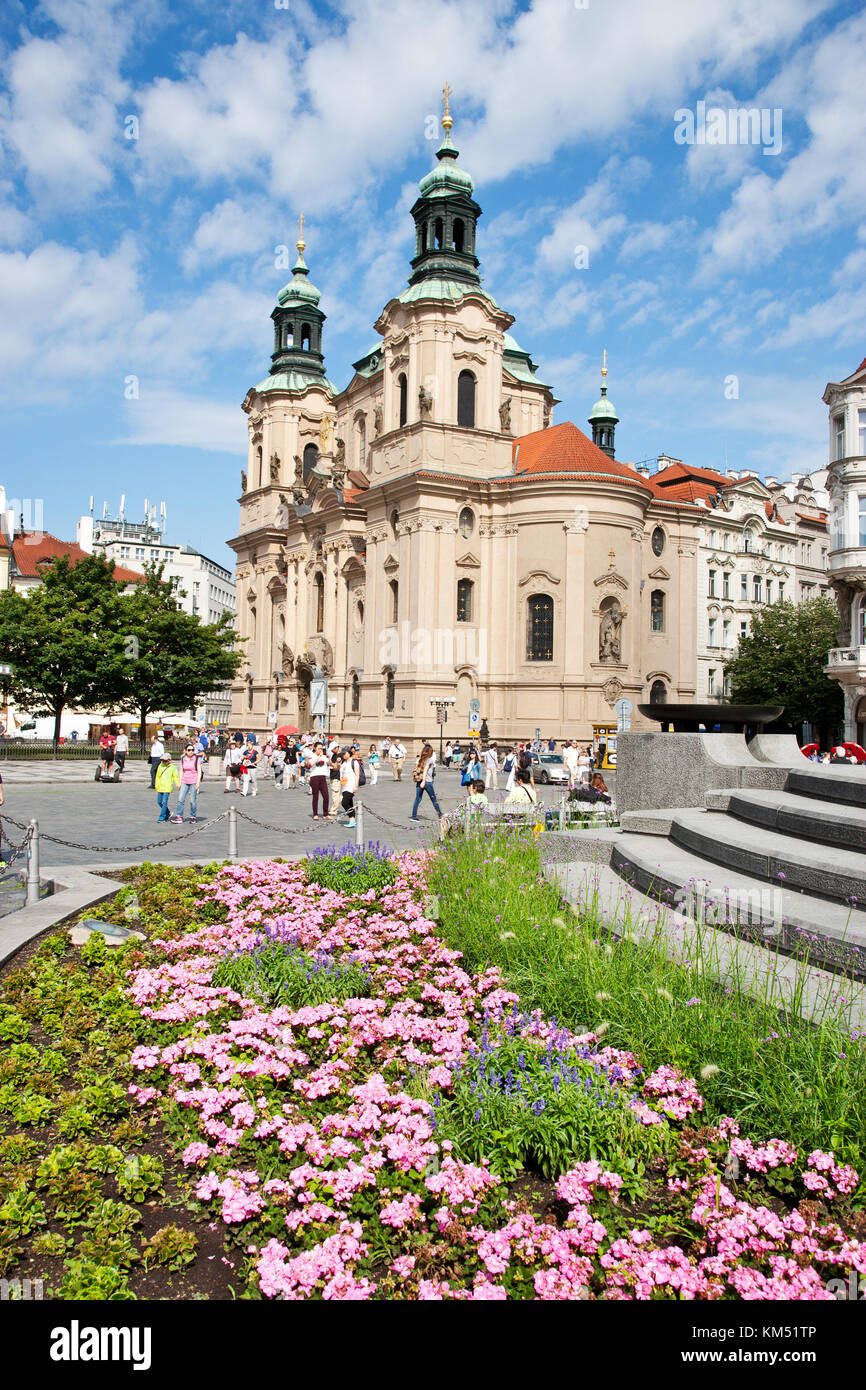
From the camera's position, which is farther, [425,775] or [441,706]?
[441,706]

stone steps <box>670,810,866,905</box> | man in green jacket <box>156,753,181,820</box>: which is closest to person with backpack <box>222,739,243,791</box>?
man in green jacket <box>156,753,181,820</box>

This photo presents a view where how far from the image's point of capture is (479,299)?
5056 centimetres

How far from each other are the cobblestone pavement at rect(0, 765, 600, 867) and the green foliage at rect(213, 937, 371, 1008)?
6020 mm

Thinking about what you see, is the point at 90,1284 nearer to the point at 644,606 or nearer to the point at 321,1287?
the point at 321,1287

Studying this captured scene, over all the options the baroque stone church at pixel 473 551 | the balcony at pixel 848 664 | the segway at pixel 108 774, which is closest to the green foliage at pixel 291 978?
the segway at pixel 108 774

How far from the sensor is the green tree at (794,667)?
5209cm

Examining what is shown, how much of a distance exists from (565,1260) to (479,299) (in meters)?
52.1

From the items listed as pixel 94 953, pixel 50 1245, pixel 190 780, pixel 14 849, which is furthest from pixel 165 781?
pixel 50 1245

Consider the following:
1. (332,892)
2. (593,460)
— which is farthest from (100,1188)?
(593,460)

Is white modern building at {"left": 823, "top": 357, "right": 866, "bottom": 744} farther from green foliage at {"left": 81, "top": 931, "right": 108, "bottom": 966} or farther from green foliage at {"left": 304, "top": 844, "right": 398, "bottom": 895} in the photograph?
green foliage at {"left": 81, "top": 931, "right": 108, "bottom": 966}

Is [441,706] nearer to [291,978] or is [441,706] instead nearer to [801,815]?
[801,815]

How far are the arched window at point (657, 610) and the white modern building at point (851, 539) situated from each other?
1584 cm

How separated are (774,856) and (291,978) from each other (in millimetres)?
4094

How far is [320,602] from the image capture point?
2415 inches
